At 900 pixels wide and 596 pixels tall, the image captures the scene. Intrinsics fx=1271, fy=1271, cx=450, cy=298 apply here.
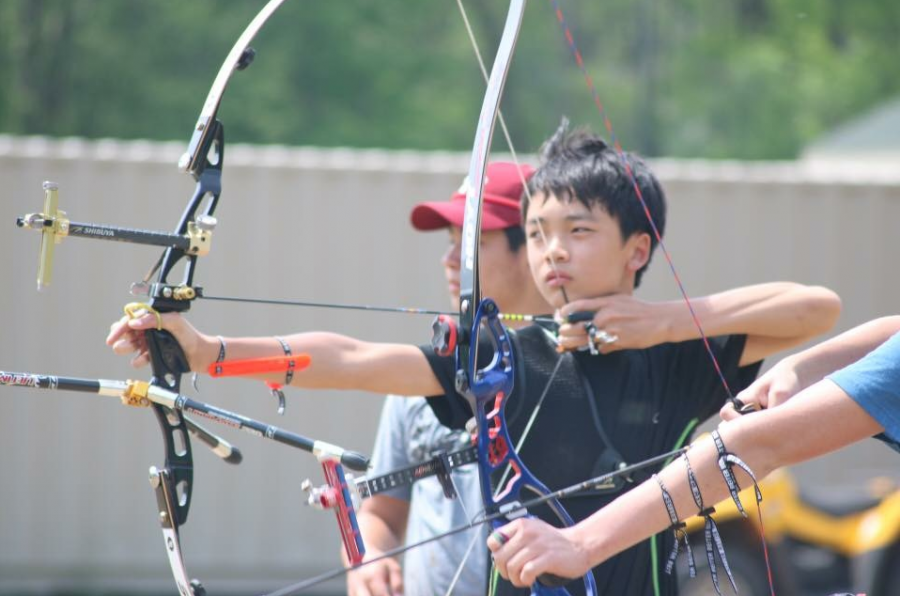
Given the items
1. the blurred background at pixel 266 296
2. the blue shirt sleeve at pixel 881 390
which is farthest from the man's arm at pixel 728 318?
the blurred background at pixel 266 296

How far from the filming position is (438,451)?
2.56 m

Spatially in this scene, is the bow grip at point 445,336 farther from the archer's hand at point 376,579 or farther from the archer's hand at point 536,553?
the archer's hand at point 376,579

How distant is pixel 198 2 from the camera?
1572 cm

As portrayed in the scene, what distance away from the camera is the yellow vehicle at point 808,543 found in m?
5.54

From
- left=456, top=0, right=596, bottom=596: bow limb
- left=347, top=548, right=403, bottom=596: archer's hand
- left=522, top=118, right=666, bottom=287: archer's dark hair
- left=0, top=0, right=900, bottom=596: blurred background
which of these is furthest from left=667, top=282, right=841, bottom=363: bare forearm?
left=0, top=0, right=900, bottom=596: blurred background

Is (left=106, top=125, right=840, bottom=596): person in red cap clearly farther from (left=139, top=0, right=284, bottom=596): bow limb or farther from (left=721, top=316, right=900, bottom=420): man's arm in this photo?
(left=721, top=316, right=900, bottom=420): man's arm

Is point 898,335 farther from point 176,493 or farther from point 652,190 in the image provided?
point 176,493

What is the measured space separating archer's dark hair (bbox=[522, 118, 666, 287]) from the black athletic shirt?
0.78ft

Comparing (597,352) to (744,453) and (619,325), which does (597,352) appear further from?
(744,453)

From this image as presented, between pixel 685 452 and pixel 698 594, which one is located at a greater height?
pixel 698 594

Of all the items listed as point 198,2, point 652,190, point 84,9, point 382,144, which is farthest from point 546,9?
point 652,190

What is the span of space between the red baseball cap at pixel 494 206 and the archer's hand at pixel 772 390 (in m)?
0.89

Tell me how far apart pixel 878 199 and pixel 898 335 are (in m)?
5.55

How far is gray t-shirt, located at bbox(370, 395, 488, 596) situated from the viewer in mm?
2588
